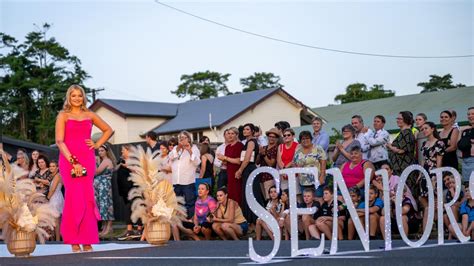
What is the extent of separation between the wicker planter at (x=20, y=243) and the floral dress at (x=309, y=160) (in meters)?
4.73

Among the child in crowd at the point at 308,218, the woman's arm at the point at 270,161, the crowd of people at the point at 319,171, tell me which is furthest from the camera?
the woman's arm at the point at 270,161

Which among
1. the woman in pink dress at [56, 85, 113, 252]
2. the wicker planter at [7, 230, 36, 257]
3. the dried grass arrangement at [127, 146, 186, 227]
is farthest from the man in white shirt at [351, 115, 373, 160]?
the wicker planter at [7, 230, 36, 257]

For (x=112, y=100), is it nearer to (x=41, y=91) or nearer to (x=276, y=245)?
(x=41, y=91)

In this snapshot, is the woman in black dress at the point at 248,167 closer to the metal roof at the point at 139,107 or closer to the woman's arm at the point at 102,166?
the woman's arm at the point at 102,166

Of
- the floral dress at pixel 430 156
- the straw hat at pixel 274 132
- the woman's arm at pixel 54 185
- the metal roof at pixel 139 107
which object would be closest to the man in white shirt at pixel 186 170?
the straw hat at pixel 274 132

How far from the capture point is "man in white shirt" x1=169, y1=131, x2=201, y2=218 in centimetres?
1418

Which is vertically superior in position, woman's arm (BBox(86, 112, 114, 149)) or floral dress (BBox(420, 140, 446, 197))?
woman's arm (BBox(86, 112, 114, 149))

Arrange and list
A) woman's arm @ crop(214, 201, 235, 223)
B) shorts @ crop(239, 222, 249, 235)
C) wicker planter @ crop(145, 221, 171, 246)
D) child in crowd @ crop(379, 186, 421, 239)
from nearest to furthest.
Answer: wicker planter @ crop(145, 221, 171, 246)
child in crowd @ crop(379, 186, 421, 239)
woman's arm @ crop(214, 201, 235, 223)
shorts @ crop(239, 222, 249, 235)

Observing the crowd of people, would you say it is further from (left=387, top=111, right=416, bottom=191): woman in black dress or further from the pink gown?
the pink gown

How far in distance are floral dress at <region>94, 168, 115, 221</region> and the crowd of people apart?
2.31 feet

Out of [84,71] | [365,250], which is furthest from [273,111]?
[365,250]

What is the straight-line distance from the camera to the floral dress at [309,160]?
40.9 feet

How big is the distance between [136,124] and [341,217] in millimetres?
46932

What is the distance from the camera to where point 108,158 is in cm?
1572
